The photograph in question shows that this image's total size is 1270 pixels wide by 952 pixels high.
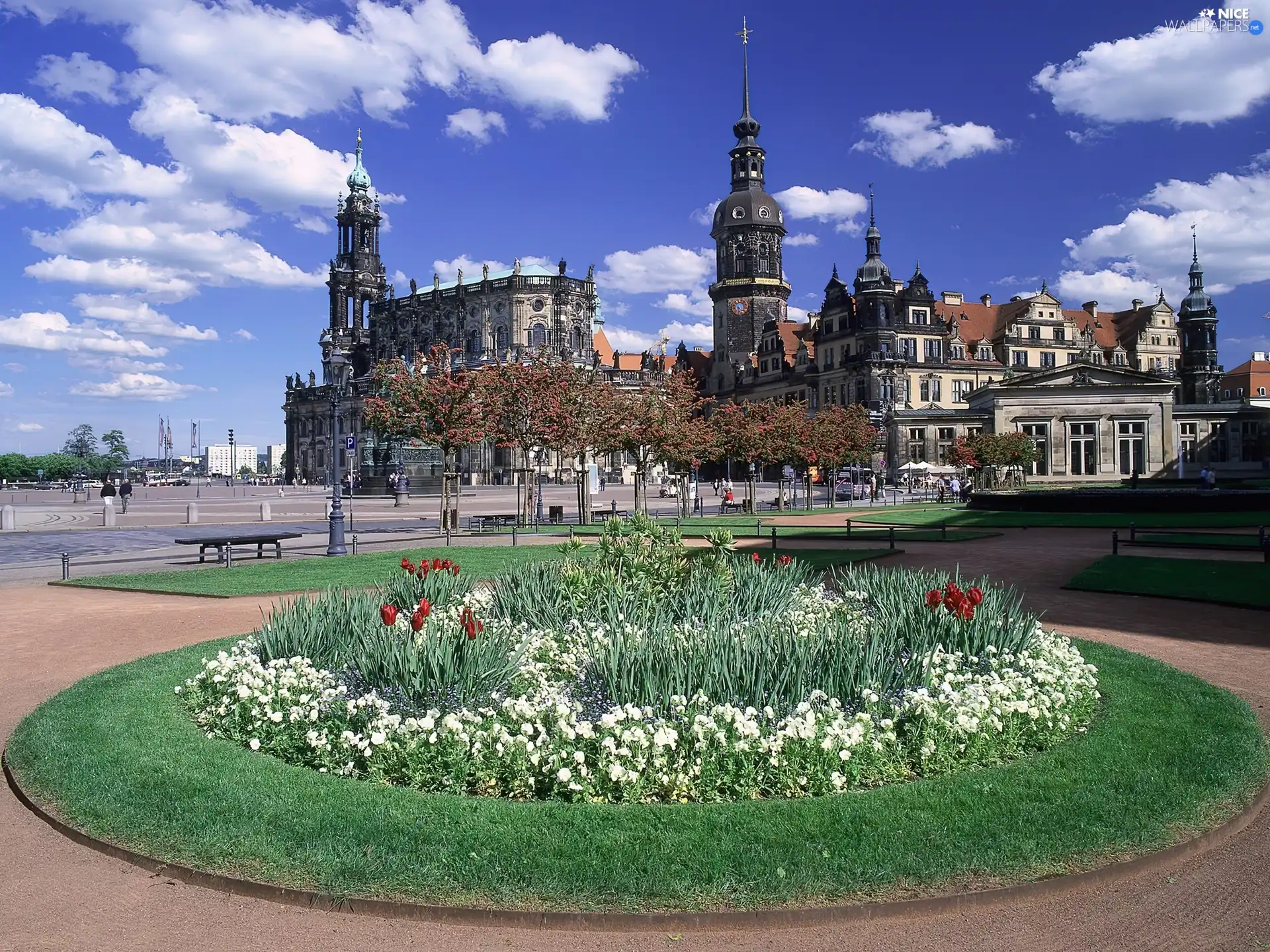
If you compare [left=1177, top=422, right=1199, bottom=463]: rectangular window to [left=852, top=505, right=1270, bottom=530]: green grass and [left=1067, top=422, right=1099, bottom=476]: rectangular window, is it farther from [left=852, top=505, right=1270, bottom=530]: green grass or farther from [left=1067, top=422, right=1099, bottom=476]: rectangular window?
[left=852, top=505, right=1270, bottom=530]: green grass

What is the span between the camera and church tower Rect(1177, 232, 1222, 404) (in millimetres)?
94438

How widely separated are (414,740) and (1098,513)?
38.0 m

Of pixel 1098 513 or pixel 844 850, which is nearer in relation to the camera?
pixel 844 850

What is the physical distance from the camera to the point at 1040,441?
7700 centimetres

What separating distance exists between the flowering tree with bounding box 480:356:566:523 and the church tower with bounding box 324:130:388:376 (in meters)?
104

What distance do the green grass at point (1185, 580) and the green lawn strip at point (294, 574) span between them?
39.4 feet

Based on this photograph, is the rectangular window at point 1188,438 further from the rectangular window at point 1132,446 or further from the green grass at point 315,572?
the green grass at point 315,572

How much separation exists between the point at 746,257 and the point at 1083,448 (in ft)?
146

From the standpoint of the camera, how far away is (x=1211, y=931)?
5.20 meters

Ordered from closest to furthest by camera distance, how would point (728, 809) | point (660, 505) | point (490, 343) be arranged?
1. point (728, 809)
2. point (660, 505)
3. point (490, 343)

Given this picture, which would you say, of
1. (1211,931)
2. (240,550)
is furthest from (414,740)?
(240,550)

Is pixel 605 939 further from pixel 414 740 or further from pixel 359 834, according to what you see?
pixel 414 740

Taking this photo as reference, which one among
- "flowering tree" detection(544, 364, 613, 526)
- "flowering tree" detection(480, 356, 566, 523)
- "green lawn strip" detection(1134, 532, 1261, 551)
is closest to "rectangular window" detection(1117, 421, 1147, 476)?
"green lawn strip" detection(1134, 532, 1261, 551)

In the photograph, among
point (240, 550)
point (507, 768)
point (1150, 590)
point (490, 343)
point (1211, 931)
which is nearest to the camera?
point (1211, 931)
